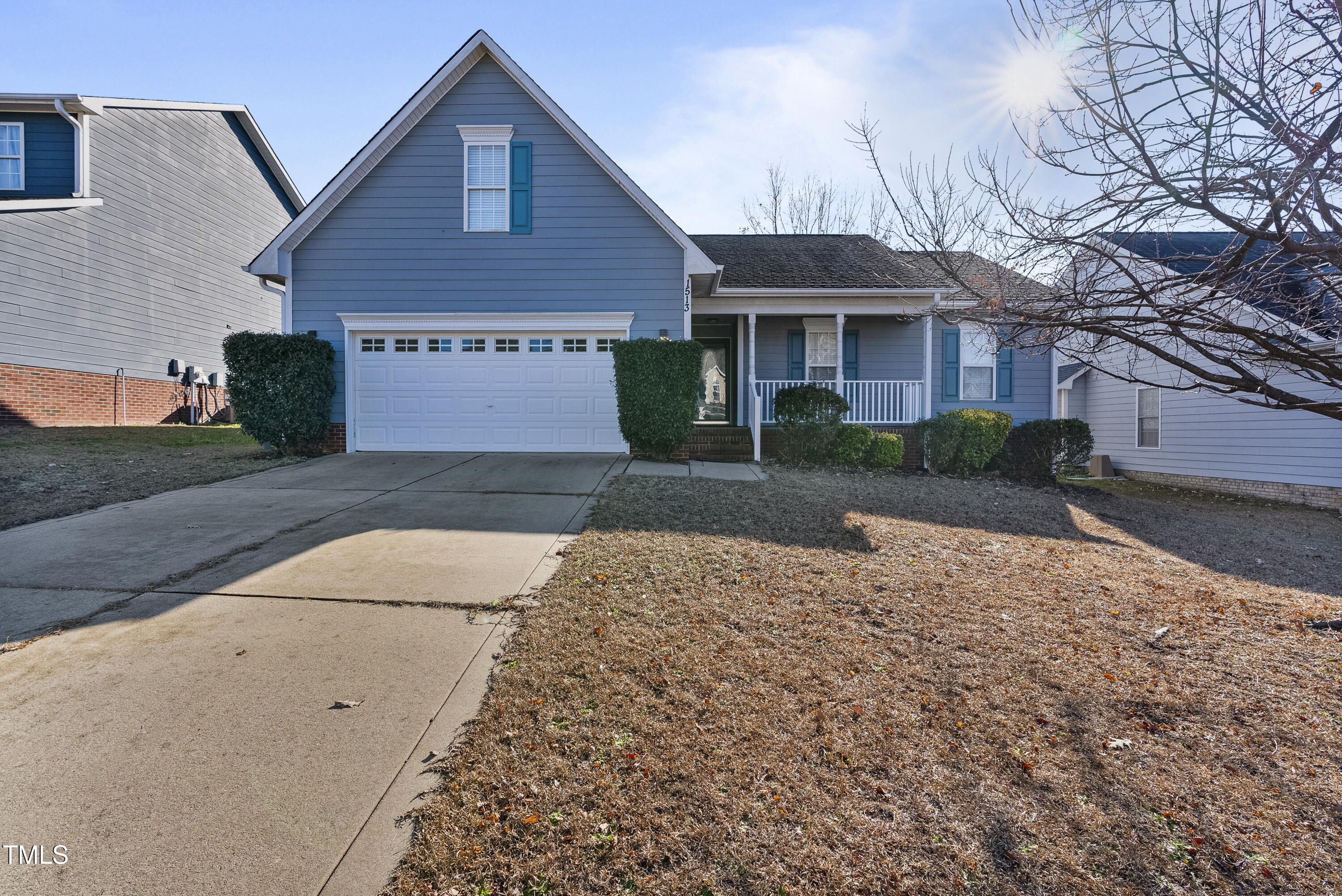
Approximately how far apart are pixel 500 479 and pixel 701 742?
6184 mm

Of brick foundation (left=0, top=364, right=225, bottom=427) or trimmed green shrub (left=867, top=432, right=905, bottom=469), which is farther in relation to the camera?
brick foundation (left=0, top=364, right=225, bottom=427)

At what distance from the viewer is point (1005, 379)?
45.7 feet

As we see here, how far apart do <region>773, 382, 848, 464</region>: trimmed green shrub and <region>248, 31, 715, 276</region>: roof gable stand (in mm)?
2745

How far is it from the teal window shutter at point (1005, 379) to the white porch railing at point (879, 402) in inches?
91.1

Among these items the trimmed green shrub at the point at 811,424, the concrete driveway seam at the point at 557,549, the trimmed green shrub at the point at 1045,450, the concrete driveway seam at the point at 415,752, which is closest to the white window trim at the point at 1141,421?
the trimmed green shrub at the point at 1045,450

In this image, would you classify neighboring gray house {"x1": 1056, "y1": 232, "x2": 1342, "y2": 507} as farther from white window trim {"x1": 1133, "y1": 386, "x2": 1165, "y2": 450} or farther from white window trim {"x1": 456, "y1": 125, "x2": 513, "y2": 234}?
white window trim {"x1": 456, "y1": 125, "x2": 513, "y2": 234}

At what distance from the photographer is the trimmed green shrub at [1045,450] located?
11836 millimetres

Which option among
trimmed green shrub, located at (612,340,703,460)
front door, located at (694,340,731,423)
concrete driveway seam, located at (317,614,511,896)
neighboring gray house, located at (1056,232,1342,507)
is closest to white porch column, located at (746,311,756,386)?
front door, located at (694,340,731,423)

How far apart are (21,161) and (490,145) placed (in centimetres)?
1130

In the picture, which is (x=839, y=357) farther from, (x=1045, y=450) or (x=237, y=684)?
(x=237, y=684)

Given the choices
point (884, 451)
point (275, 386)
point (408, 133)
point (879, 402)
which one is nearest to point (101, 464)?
point (275, 386)

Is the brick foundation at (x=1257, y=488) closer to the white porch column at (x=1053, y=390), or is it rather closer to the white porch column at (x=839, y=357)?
the white porch column at (x=1053, y=390)

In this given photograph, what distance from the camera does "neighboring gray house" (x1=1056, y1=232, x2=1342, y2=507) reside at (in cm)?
1136

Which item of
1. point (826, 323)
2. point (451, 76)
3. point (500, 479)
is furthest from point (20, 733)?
point (826, 323)
